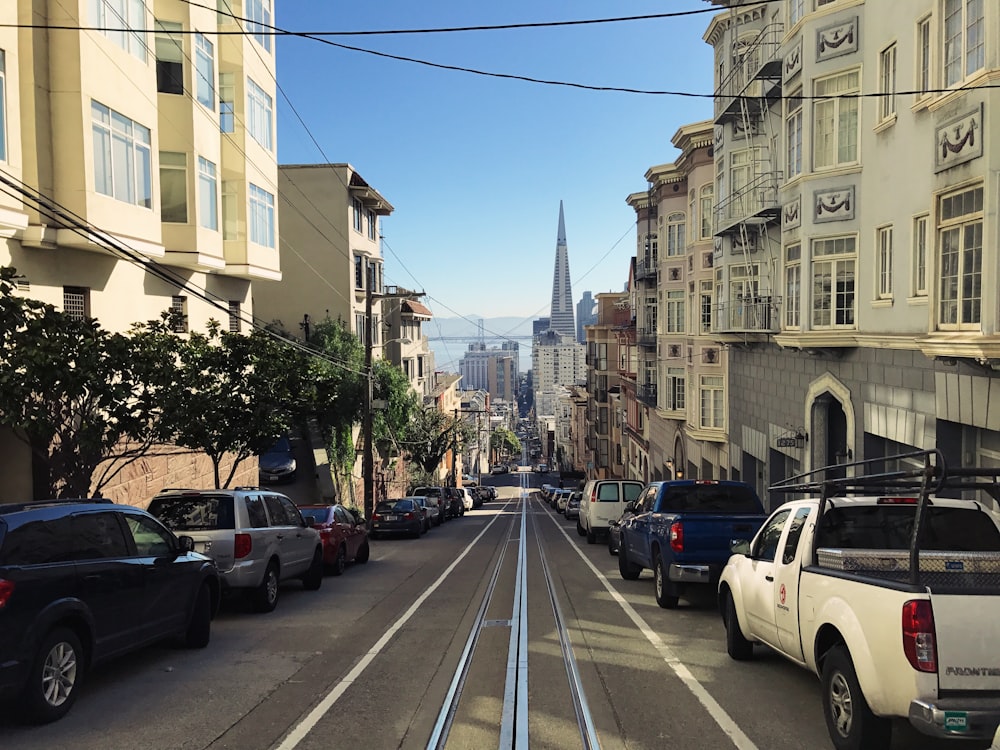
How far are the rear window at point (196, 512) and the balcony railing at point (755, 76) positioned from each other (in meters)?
15.0

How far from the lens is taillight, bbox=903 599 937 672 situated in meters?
5.39

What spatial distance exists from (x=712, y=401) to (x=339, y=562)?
20009 millimetres

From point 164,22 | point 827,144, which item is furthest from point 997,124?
point 164,22

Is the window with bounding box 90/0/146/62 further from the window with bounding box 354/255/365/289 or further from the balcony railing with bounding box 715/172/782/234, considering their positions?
the window with bounding box 354/255/365/289

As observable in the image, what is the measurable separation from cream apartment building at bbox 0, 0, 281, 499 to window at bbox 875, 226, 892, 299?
12.9m

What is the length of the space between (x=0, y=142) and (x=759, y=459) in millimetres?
20996

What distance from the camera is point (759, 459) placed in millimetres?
26062

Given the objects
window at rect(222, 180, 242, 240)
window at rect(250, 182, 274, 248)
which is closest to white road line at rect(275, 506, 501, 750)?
window at rect(222, 180, 242, 240)

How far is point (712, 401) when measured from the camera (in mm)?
33000

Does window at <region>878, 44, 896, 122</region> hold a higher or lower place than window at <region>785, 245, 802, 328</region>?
higher

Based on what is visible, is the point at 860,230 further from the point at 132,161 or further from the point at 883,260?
the point at 132,161

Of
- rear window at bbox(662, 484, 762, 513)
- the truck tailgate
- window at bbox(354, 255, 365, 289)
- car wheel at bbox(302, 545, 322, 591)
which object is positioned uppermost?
window at bbox(354, 255, 365, 289)

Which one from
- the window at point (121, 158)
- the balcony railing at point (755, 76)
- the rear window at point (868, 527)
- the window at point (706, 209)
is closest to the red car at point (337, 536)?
the window at point (121, 158)

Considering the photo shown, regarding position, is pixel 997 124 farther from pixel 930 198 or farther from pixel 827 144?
pixel 827 144
